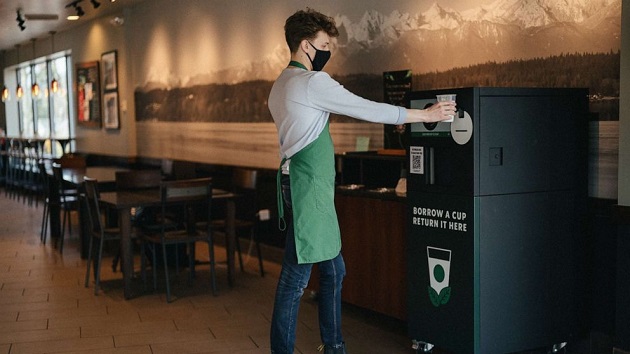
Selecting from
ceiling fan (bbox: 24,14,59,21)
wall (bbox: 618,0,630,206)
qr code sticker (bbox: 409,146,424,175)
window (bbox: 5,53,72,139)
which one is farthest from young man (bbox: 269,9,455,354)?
window (bbox: 5,53,72,139)

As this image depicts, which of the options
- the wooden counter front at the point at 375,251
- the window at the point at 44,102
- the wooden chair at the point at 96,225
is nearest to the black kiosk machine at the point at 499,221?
the wooden counter front at the point at 375,251

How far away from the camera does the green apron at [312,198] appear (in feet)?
12.7

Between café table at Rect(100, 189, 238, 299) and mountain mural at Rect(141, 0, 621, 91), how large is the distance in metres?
1.57

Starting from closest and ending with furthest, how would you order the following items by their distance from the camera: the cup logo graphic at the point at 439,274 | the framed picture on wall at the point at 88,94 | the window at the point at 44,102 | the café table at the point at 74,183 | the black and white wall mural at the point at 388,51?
the cup logo graphic at the point at 439,274
the black and white wall mural at the point at 388,51
the café table at the point at 74,183
the framed picture on wall at the point at 88,94
the window at the point at 44,102

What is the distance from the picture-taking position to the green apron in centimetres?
388

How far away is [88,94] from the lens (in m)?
13.9

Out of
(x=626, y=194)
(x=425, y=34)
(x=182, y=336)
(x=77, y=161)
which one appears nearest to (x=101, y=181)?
(x=77, y=161)

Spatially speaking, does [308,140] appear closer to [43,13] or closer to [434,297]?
[434,297]

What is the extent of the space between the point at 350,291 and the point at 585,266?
1.63 m

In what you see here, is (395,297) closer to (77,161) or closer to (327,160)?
(327,160)

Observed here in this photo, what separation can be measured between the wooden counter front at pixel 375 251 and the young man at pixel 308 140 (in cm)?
102

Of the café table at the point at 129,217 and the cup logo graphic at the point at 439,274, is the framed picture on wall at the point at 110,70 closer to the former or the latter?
the café table at the point at 129,217

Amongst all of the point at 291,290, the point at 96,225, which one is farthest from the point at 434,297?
the point at 96,225

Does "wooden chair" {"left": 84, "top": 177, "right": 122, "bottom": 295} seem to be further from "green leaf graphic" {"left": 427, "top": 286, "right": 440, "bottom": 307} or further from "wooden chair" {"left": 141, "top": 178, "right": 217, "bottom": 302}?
"green leaf graphic" {"left": 427, "top": 286, "right": 440, "bottom": 307}
